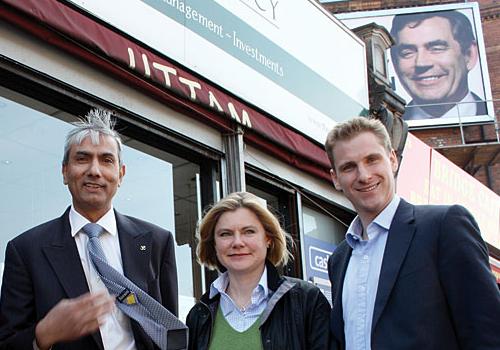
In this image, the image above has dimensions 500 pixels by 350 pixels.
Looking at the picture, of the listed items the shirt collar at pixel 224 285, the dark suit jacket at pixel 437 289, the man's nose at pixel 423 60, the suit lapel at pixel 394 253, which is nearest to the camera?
the dark suit jacket at pixel 437 289

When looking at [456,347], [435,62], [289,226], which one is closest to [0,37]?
[456,347]

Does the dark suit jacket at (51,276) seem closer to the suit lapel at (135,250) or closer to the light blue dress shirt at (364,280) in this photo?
the suit lapel at (135,250)

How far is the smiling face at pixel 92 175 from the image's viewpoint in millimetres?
2961

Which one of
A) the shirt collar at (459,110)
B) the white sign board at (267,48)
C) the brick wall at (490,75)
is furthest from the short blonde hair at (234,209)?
the shirt collar at (459,110)

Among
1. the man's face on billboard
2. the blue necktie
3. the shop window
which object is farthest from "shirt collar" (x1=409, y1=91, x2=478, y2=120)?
the blue necktie

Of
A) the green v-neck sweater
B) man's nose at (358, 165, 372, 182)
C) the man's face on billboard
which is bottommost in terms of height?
the green v-neck sweater

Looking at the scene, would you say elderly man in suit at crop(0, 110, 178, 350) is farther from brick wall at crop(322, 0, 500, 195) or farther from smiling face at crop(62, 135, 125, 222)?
brick wall at crop(322, 0, 500, 195)

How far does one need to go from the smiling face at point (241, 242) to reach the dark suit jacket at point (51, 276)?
0.33m

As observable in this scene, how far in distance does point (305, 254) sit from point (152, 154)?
2405 mm

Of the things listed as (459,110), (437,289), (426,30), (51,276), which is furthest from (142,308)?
(426,30)

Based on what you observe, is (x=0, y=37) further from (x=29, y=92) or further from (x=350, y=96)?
(x=350, y=96)

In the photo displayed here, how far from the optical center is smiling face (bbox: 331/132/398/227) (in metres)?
2.94

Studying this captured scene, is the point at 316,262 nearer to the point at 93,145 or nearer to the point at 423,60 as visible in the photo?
the point at 93,145

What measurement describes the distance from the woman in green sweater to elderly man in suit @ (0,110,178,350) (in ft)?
0.74
